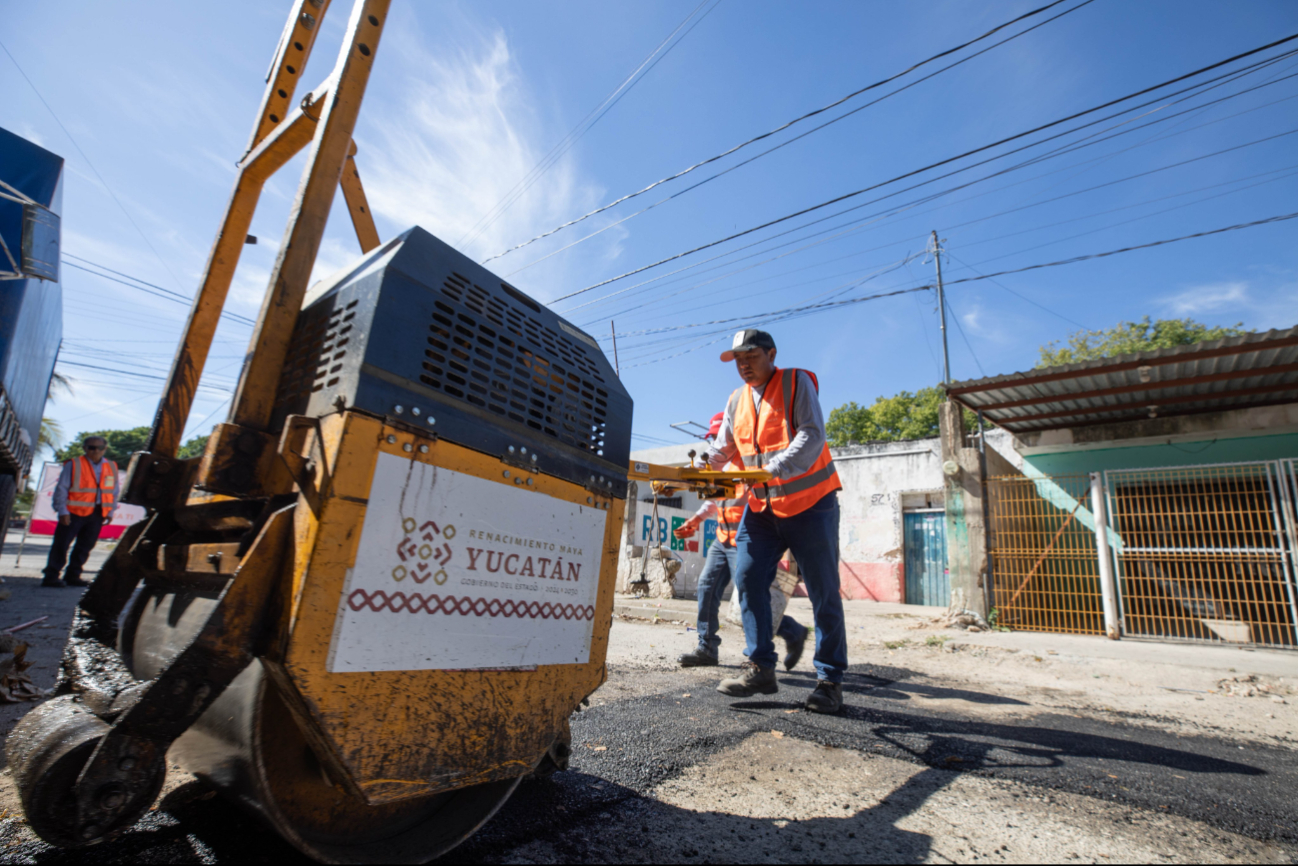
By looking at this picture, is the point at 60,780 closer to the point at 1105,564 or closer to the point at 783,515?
the point at 783,515

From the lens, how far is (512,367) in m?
1.42

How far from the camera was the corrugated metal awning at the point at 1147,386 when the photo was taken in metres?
6.77

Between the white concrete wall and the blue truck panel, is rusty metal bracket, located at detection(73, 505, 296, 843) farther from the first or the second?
the white concrete wall

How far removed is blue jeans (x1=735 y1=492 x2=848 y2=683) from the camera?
9.39ft

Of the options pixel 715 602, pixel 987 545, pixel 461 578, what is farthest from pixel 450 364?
pixel 987 545

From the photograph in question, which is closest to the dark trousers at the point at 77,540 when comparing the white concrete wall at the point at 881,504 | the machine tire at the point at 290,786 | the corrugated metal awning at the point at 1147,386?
the machine tire at the point at 290,786

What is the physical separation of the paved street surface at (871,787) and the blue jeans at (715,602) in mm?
241

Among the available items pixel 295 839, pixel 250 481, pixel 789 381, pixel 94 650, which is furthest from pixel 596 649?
pixel 789 381

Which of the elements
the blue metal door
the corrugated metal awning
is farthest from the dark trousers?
the blue metal door

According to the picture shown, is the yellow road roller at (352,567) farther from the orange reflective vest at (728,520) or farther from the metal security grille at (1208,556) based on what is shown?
the metal security grille at (1208,556)

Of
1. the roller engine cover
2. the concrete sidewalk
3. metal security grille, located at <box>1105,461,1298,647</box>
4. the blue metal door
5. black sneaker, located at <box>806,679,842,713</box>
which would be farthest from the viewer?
the blue metal door

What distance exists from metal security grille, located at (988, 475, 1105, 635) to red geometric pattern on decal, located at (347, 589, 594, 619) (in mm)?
8149

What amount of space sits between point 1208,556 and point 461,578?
9.62 m

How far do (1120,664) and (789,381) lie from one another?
420 centimetres
